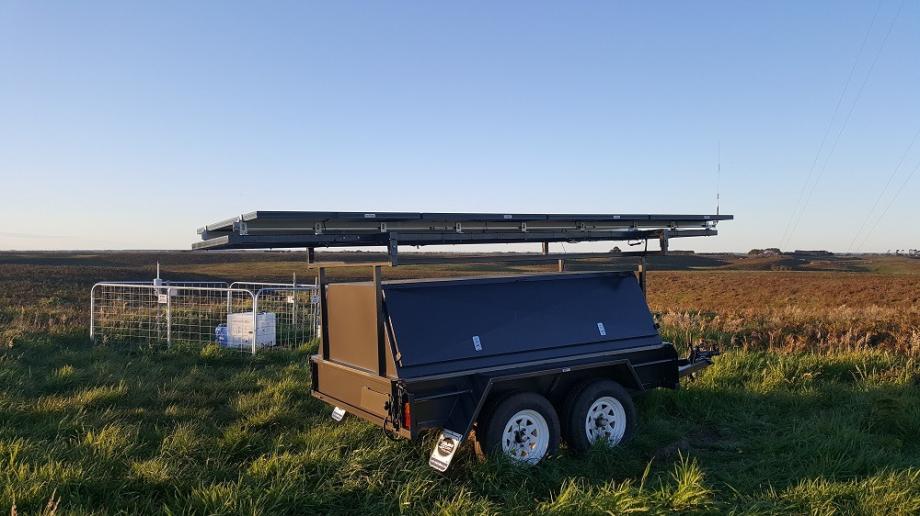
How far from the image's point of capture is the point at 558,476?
17.6 feet

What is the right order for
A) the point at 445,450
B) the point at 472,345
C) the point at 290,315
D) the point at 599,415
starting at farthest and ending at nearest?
1. the point at 290,315
2. the point at 599,415
3. the point at 472,345
4. the point at 445,450

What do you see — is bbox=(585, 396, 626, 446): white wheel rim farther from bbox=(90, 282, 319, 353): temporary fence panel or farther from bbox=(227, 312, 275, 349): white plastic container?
bbox=(227, 312, 275, 349): white plastic container

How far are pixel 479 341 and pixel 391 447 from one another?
1.18 m

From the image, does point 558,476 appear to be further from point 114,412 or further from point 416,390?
point 114,412

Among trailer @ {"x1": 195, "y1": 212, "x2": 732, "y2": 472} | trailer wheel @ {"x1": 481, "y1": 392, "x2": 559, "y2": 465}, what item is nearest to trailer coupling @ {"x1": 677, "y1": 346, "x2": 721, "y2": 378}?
trailer @ {"x1": 195, "y1": 212, "x2": 732, "y2": 472}

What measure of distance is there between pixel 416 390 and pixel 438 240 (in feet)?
5.01

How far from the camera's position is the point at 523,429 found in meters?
5.68

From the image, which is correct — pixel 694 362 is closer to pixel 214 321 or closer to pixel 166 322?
pixel 166 322

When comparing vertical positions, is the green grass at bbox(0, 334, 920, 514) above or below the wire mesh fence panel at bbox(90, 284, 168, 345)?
below

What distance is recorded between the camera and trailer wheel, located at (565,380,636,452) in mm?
5961

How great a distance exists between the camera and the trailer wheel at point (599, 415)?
235 inches

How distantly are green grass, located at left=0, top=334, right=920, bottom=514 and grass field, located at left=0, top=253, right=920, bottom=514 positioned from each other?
0.02 m

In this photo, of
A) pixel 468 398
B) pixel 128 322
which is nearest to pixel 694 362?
pixel 468 398

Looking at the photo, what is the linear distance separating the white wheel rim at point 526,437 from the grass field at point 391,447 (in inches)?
6.8
